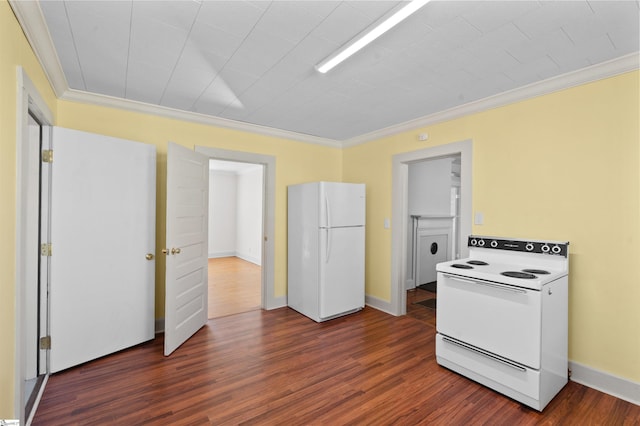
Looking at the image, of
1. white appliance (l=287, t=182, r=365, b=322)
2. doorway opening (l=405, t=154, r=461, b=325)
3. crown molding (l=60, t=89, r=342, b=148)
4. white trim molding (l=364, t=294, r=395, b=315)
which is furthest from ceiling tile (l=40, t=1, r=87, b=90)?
doorway opening (l=405, t=154, r=461, b=325)

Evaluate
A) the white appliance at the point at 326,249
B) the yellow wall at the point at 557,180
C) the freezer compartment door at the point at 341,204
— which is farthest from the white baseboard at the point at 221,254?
the freezer compartment door at the point at 341,204

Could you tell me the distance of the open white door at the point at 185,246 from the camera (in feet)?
8.91

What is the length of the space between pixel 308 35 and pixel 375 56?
53cm

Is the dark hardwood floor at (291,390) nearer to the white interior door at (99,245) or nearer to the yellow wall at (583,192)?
the white interior door at (99,245)

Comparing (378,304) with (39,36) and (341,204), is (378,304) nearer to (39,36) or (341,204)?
(341,204)

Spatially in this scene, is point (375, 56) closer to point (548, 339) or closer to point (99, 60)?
point (99, 60)

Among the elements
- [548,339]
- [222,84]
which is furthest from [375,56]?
[548,339]

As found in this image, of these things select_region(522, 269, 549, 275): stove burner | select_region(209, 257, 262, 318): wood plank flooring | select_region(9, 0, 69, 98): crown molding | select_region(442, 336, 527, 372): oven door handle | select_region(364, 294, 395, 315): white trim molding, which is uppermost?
select_region(9, 0, 69, 98): crown molding

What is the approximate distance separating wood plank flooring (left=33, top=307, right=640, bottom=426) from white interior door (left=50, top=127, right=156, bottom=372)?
255 millimetres

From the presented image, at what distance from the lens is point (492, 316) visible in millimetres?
2201

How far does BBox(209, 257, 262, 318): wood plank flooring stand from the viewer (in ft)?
13.2

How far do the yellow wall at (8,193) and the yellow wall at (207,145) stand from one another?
52.4 inches

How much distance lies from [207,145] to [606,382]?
4266mm

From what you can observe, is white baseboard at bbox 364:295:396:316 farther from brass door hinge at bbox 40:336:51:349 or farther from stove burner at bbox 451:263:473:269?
brass door hinge at bbox 40:336:51:349
